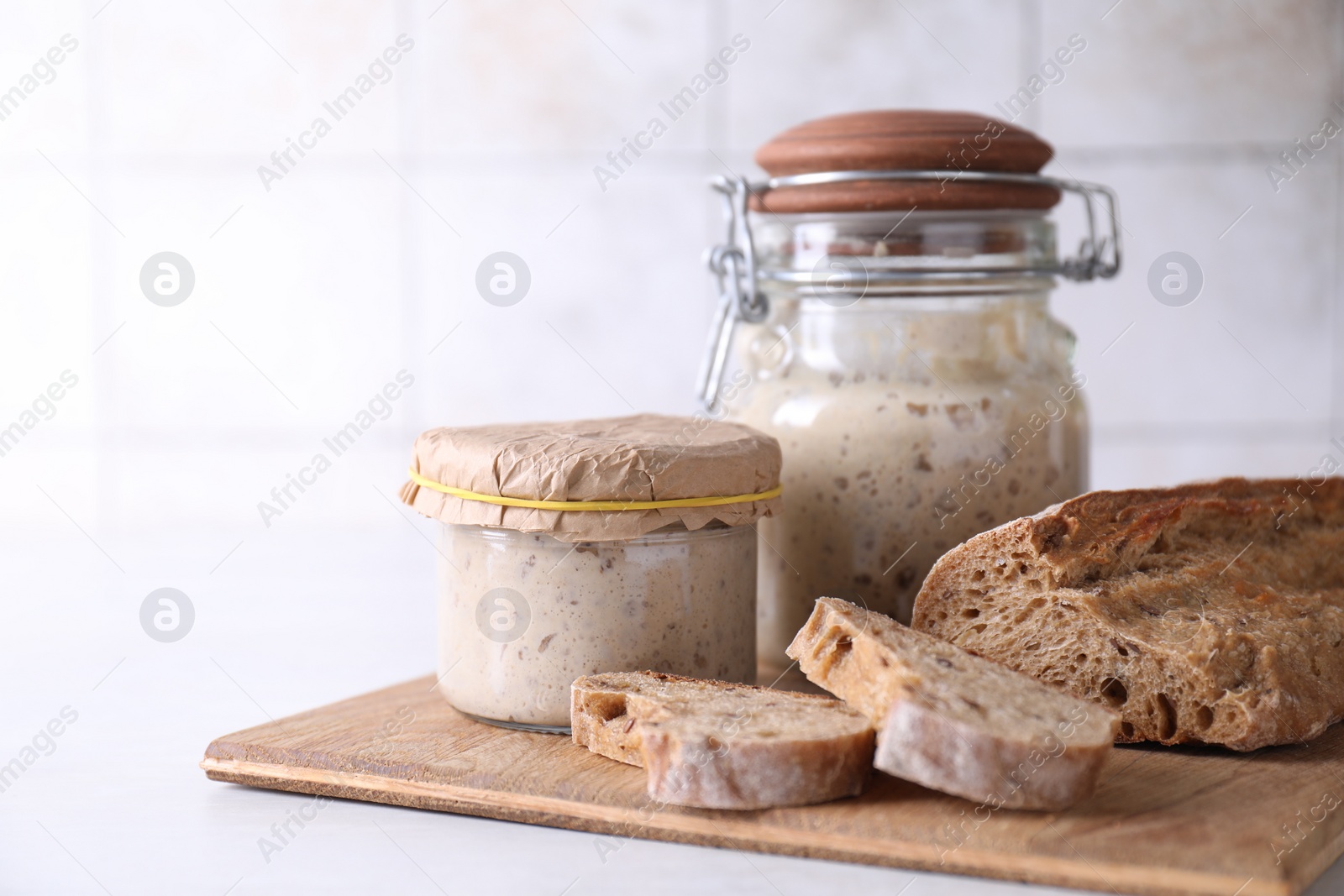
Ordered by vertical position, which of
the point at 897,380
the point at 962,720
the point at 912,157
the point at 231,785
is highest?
the point at 912,157

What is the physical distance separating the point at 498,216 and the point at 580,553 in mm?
1765

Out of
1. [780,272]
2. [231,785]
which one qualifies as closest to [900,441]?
[780,272]

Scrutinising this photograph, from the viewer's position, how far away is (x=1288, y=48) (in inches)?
106

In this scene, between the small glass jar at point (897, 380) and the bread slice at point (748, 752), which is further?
the small glass jar at point (897, 380)

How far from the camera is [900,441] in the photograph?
4.88 ft

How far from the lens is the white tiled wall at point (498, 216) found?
2746mm

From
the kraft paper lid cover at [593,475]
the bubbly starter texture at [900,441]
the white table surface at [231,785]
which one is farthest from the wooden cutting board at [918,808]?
the bubbly starter texture at [900,441]

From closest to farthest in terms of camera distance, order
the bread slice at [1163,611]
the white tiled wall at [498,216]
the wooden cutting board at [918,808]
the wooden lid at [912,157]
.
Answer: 1. the wooden cutting board at [918,808]
2. the bread slice at [1163,611]
3. the wooden lid at [912,157]
4. the white tiled wall at [498,216]

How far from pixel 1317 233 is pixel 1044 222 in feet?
4.81

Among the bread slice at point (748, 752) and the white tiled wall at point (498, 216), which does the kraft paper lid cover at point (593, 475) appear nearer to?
the bread slice at point (748, 752)

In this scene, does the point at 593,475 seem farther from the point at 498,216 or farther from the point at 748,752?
the point at 498,216

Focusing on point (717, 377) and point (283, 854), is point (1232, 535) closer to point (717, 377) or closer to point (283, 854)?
point (717, 377)

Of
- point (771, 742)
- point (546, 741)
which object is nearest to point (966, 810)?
point (771, 742)

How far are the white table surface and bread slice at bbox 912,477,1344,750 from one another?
0.20m
